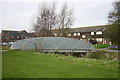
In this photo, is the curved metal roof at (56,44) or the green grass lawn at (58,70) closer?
the green grass lawn at (58,70)

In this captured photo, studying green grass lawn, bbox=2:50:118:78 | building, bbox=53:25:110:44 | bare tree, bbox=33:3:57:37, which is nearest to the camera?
green grass lawn, bbox=2:50:118:78

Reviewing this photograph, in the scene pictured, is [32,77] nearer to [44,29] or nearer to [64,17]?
[44,29]

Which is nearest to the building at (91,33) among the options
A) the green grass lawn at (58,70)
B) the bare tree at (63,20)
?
the bare tree at (63,20)

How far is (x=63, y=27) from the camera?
3572cm

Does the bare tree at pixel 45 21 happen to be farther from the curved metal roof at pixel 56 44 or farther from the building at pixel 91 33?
the building at pixel 91 33

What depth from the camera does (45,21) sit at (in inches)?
1332

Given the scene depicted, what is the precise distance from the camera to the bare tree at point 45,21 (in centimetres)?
3325

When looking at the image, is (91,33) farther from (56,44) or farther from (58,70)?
(58,70)

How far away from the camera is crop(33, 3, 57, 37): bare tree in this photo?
33.2 meters

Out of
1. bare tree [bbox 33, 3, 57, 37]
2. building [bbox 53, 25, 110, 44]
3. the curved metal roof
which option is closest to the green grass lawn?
the curved metal roof

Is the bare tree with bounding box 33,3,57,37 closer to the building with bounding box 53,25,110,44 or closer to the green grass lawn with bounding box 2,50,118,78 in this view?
the building with bounding box 53,25,110,44

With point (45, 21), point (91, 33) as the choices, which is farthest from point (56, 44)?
point (91, 33)

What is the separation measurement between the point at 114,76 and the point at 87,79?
1305 mm

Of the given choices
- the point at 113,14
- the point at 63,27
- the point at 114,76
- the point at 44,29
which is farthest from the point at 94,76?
the point at 63,27
